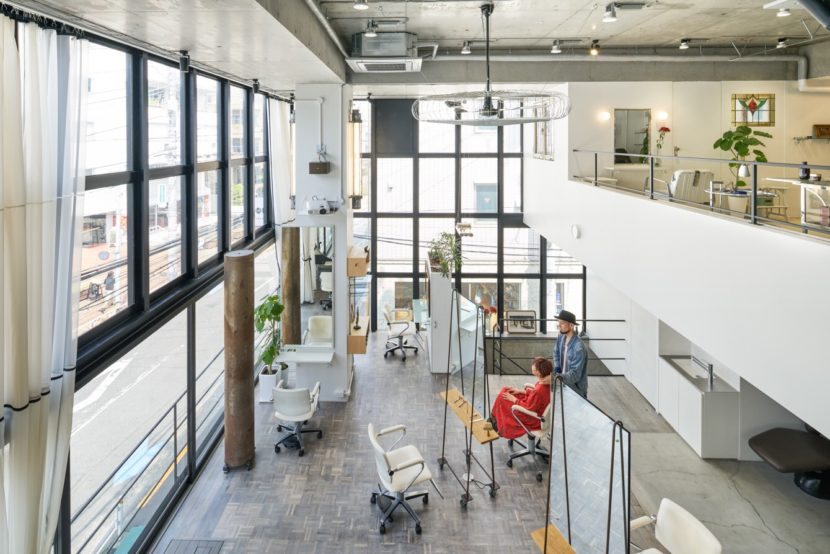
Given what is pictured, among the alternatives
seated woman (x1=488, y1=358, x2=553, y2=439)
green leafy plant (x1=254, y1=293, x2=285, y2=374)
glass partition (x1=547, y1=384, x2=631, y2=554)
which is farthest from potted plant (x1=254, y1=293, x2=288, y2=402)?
glass partition (x1=547, y1=384, x2=631, y2=554)

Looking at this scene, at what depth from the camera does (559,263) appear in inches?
521

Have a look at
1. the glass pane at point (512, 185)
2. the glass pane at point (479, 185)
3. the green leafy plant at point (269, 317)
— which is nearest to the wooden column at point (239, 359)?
the green leafy plant at point (269, 317)

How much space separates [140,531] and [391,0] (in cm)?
558

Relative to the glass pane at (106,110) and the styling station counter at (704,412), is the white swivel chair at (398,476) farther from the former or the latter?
the styling station counter at (704,412)

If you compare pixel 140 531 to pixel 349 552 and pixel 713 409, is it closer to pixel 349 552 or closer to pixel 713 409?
pixel 349 552

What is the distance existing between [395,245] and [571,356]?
7036 millimetres

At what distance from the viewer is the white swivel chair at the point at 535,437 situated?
6324 millimetres

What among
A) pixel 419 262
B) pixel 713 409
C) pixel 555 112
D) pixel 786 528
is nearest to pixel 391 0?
pixel 555 112

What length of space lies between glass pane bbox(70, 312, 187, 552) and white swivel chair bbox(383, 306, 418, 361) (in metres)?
4.68

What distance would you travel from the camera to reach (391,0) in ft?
20.2

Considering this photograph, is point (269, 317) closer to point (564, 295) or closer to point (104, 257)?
point (104, 257)

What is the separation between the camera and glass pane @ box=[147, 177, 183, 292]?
562cm

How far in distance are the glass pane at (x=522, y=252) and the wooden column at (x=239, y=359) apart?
758 cm

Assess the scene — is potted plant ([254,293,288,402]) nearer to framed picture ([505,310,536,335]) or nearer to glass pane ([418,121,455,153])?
glass pane ([418,121,455,153])
